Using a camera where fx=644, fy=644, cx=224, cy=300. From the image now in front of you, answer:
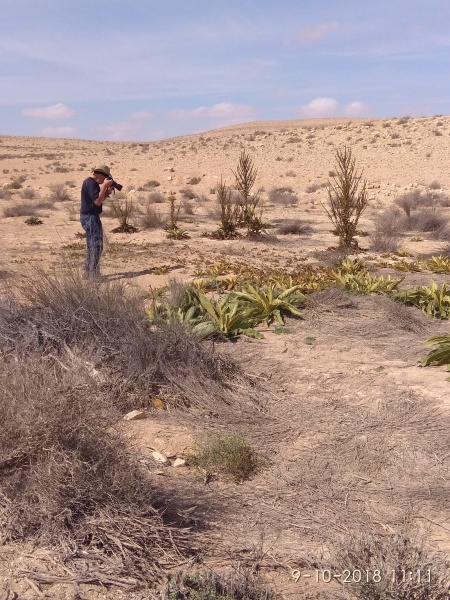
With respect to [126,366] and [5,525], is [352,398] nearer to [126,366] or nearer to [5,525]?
[126,366]

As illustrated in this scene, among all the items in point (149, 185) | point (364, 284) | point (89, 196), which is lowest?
point (364, 284)

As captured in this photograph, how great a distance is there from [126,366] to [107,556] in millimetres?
2020

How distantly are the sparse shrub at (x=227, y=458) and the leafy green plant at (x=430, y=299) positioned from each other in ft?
12.3

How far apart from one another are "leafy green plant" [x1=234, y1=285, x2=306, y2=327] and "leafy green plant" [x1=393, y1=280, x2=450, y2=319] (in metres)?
1.18

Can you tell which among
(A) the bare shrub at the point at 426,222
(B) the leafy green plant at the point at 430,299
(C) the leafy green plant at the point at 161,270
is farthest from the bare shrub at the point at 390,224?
(B) the leafy green plant at the point at 430,299

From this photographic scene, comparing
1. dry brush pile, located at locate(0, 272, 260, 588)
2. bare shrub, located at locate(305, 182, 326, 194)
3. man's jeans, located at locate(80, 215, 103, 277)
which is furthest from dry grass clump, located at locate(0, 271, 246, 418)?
bare shrub, located at locate(305, 182, 326, 194)

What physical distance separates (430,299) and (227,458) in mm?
4169

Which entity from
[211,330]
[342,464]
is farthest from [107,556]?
[211,330]

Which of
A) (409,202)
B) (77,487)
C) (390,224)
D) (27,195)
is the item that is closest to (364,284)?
(77,487)

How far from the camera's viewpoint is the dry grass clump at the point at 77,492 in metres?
2.71

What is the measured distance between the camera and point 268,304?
21.6 ft

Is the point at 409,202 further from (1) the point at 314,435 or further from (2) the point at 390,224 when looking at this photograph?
(1) the point at 314,435

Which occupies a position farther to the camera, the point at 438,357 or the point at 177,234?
the point at 177,234

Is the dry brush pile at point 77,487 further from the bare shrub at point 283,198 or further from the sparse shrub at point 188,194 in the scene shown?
the sparse shrub at point 188,194
